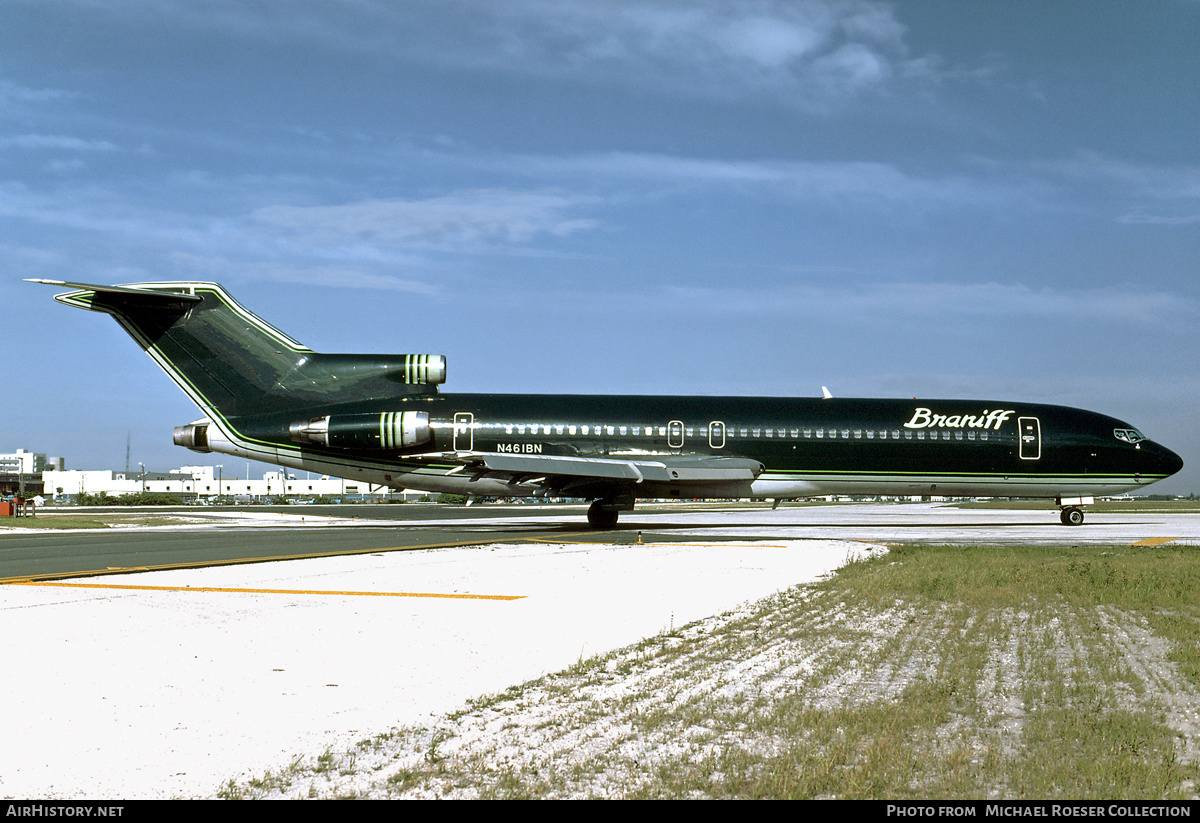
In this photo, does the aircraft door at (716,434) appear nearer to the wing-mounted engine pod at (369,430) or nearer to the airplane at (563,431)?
the airplane at (563,431)

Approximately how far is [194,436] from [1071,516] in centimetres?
3052

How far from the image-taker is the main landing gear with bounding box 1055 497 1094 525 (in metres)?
32.8

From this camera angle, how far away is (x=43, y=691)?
6.32m

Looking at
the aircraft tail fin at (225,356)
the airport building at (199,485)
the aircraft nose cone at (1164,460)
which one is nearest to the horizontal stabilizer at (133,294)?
the aircraft tail fin at (225,356)

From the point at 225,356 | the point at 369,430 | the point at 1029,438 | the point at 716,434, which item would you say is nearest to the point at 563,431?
the point at 716,434

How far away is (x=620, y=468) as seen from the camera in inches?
1097

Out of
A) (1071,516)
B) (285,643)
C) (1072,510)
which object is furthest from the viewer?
(1072,510)

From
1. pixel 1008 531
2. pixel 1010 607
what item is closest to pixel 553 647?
pixel 1010 607

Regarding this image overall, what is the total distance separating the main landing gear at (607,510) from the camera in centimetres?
3005

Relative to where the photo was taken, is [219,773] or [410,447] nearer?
[219,773]

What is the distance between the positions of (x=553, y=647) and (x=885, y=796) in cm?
437

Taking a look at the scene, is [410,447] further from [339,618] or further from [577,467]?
[339,618]

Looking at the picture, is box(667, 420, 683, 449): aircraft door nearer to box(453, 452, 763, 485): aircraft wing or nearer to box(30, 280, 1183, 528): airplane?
box(30, 280, 1183, 528): airplane

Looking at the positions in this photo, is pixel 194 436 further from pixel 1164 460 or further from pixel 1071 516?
pixel 1164 460
